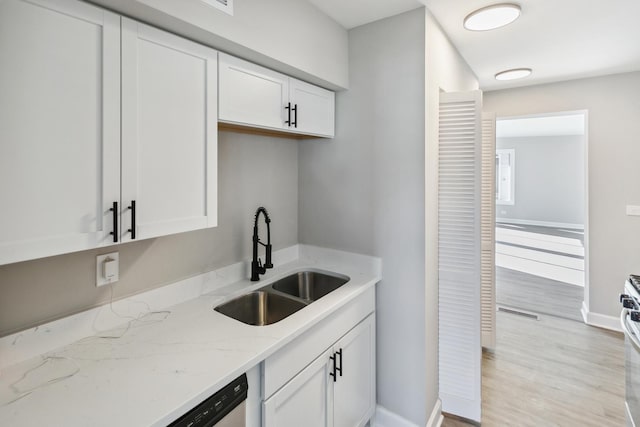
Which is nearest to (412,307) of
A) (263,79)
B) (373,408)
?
(373,408)

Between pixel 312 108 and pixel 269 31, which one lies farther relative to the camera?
pixel 312 108

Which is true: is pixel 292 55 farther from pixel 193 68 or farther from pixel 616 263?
pixel 616 263

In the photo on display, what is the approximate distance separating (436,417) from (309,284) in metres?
1.15

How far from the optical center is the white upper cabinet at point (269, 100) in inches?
56.6

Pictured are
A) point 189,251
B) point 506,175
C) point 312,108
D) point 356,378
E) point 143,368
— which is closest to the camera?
point 143,368

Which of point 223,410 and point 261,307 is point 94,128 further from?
point 261,307

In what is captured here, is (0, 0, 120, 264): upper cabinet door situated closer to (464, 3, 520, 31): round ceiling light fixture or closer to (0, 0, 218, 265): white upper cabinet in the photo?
(0, 0, 218, 265): white upper cabinet

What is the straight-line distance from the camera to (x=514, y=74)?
9.91ft

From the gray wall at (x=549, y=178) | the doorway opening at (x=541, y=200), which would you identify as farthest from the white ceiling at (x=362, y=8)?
the gray wall at (x=549, y=178)

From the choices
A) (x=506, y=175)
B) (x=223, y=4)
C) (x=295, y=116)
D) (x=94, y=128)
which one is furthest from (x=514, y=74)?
(x=506, y=175)

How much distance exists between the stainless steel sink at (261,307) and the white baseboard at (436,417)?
3.69 feet

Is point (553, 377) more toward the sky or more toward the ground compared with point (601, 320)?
more toward the ground

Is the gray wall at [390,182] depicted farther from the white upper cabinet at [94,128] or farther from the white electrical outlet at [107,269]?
the white electrical outlet at [107,269]

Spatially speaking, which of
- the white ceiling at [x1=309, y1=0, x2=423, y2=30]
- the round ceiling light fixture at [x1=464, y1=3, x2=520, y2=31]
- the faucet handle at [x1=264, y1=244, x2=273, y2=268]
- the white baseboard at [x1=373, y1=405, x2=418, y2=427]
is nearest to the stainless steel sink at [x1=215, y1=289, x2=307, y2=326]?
the faucet handle at [x1=264, y1=244, x2=273, y2=268]
